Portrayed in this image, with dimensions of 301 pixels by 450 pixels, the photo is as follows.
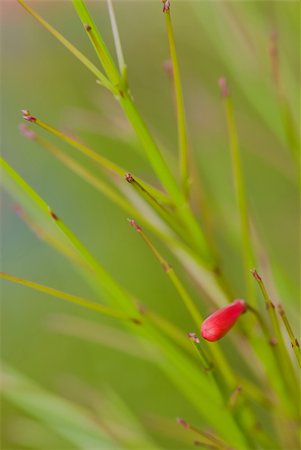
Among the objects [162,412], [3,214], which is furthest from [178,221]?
[3,214]

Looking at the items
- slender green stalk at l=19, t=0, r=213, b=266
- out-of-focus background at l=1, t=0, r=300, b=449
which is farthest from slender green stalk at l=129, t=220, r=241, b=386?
out-of-focus background at l=1, t=0, r=300, b=449

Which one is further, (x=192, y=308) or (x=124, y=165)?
(x=124, y=165)

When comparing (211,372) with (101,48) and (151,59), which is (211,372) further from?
(151,59)

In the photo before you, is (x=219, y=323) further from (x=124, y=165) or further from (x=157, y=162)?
(x=124, y=165)

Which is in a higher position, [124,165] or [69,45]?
[124,165]

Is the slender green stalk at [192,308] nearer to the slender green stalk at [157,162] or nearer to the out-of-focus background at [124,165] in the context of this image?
the slender green stalk at [157,162]

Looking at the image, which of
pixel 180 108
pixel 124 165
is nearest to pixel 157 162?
pixel 180 108
